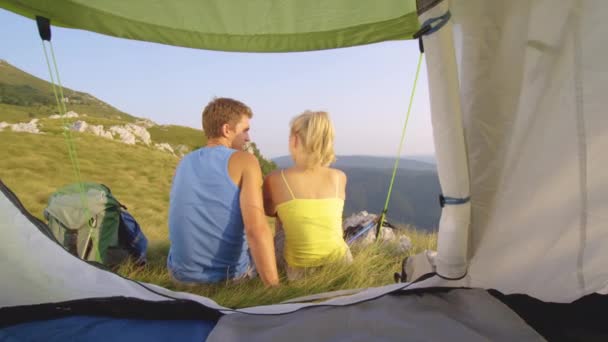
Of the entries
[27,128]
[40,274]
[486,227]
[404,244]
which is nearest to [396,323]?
[486,227]

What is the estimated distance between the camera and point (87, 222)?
7.38 feet

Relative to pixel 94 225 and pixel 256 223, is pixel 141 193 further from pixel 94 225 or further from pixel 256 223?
pixel 256 223

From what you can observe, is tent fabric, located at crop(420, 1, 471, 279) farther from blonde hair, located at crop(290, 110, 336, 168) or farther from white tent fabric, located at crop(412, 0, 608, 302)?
blonde hair, located at crop(290, 110, 336, 168)

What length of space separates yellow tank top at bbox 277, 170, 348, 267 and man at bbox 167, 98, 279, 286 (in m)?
0.24

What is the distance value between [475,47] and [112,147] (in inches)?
614

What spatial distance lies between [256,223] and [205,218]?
11.0 inches

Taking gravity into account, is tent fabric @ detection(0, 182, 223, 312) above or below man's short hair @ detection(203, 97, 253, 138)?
below

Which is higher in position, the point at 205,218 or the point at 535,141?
the point at 535,141

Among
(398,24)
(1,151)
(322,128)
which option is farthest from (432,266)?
(1,151)

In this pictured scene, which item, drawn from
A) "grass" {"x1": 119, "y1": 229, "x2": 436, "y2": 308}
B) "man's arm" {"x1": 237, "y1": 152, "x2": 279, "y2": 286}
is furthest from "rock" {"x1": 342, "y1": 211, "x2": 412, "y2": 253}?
"man's arm" {"x1": 237, "y1": 152, "x2": 279, "y2": 286}

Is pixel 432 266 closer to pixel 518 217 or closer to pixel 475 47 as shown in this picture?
pixel 518 217

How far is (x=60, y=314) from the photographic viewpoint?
116 centimetres

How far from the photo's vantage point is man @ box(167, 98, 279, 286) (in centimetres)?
171

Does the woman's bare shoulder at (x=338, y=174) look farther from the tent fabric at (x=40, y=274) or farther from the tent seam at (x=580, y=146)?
the tent seam at (x=580, y=146)
